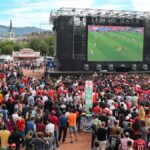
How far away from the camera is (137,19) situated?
135ft

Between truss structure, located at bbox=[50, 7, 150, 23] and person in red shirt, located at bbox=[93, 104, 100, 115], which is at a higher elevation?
truss structure, located at bbox=[50, 7, 150, 23]

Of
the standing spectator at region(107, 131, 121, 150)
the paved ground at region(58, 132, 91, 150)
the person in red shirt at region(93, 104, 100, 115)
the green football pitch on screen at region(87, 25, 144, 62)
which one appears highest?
the green football pitch on screen at region(87, 25, 144, 62)

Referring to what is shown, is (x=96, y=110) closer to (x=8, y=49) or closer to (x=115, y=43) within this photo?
(x=115, y=43)

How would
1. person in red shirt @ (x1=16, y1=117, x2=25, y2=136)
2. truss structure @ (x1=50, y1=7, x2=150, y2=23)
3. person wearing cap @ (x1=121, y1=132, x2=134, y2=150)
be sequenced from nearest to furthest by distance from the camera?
person wearing cap @ (x1=121, y1=132, x2=134, y2=150) → person in red shirt @ (x1=16, y1=117, x2=25, y2=136) → truss structure @ (x1=50, y1=7, x2=150, y2=23)

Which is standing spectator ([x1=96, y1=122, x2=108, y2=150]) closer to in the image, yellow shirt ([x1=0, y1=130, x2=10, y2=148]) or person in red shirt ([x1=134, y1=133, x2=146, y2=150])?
person in red shirt ([x1=134, y1=133, x2=146, y2=150])

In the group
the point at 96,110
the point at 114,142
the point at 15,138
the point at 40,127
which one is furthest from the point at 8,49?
the point at 114,142

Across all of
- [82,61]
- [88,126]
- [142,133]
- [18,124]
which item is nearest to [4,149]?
[18,124]

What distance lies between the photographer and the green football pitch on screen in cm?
3981

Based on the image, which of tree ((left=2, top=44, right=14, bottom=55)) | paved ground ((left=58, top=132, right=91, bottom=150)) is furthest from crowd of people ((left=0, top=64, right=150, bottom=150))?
tree ((left=2, top=44, right=14, bottom=55))

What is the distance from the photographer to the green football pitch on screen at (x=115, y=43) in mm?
39812

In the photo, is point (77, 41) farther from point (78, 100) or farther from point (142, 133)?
point (142, 133)

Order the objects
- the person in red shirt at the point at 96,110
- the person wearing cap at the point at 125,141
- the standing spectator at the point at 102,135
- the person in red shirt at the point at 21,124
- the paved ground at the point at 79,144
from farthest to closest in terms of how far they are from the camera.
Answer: the person in red shirt at the point at 96,110
the paved ground at the point at 79,144
the person in red shirt at the point at 21,124
the standing spectator at the point at 102,135
the person wearing cap at the point at 125,141

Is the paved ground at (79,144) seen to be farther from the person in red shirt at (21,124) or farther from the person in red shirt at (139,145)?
the person in red shirt at (139,145)

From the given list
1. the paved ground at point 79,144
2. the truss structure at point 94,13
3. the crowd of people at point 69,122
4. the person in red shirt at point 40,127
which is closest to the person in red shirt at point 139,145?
the crowd of people at point 69,122
